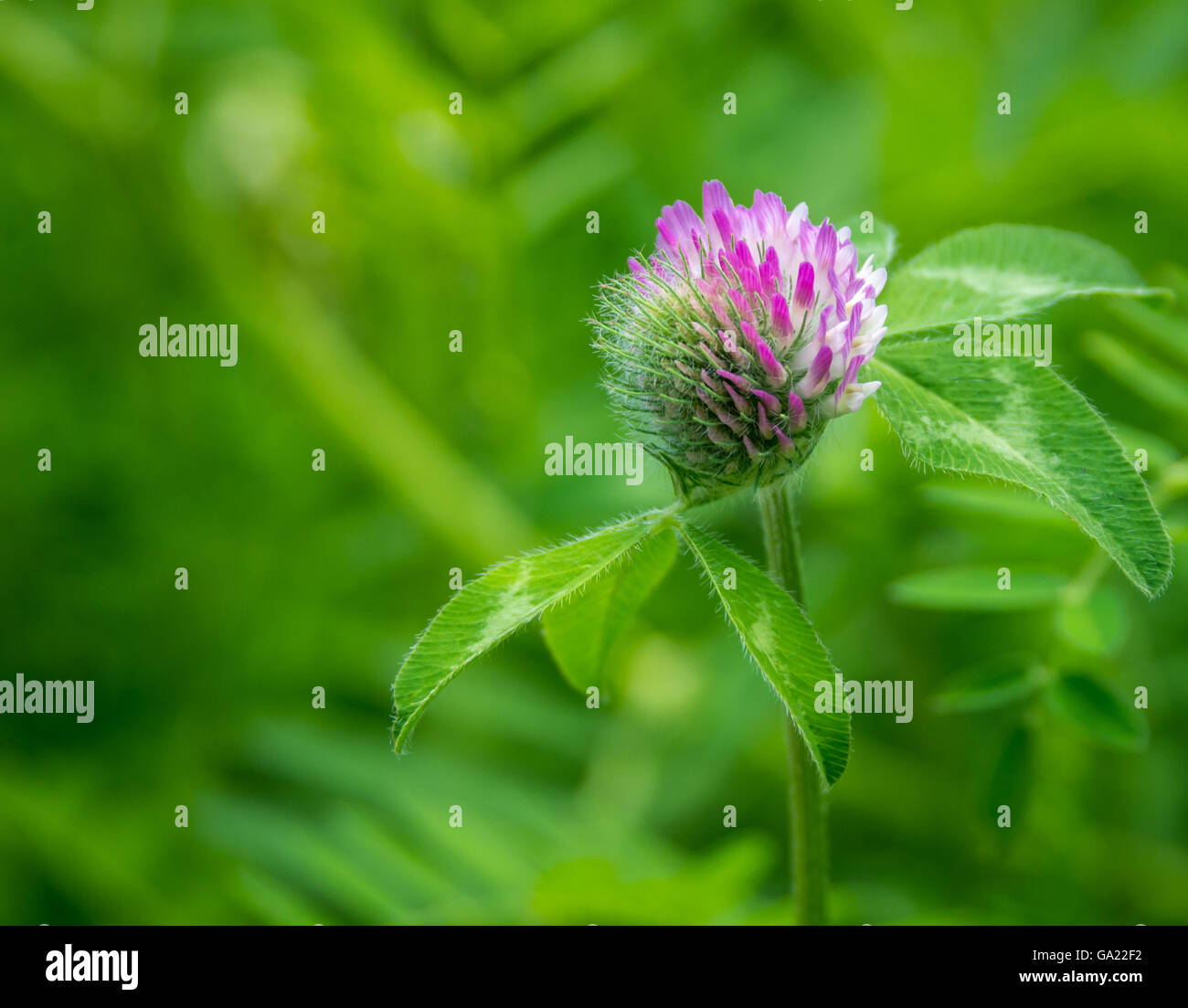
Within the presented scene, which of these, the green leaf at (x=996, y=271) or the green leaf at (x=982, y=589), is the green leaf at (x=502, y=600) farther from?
the green leaf at (x=982, y=589)

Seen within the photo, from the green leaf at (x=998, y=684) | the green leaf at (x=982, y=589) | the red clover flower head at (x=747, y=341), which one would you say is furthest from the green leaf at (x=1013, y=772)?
the red clover flower head at (x=747, y=341)

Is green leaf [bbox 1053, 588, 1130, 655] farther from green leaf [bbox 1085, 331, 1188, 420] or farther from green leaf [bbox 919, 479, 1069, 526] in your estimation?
green leaf [bbox 1085, 331, 1188, 420]

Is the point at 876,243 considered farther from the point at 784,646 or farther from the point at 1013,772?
the point at 1013,772

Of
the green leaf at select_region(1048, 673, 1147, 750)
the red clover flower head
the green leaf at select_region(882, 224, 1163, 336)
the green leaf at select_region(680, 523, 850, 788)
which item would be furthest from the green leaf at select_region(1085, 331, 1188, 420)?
the green leaf at select_region(680, 523, 850, 788)

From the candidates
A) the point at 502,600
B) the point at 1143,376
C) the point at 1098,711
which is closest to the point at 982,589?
the point at 1098,711

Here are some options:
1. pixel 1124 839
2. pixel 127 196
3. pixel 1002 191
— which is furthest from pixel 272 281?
pixel 1124 839
